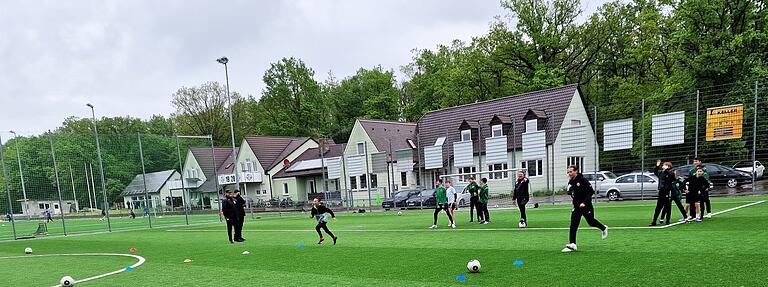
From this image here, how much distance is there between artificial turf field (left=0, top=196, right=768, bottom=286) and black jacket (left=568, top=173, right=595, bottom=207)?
1.03 m

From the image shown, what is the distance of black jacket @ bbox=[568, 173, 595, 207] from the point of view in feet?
31.7

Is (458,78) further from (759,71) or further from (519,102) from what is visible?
(759,71)

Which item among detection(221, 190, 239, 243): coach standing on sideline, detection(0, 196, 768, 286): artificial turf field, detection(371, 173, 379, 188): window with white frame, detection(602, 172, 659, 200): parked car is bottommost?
detection(0, 196, 768, 286): artificial turf field

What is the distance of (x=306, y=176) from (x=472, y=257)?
141 ft

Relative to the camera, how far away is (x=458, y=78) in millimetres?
49125

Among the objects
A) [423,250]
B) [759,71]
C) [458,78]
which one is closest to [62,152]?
[423,250]

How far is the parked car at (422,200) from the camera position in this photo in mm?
32056

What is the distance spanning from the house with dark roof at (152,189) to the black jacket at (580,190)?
1058 inches

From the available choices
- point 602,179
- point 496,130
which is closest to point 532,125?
point 496,130

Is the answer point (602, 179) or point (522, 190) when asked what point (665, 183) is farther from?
point (602, 179)

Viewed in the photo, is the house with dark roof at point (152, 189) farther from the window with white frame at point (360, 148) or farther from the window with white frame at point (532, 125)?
the window with white frame at point (532, 125)

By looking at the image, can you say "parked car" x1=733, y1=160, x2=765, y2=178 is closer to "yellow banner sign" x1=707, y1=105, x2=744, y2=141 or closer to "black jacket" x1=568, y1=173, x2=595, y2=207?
"yellow banner sign" x1=707, y1=105, x2=744, y2=141

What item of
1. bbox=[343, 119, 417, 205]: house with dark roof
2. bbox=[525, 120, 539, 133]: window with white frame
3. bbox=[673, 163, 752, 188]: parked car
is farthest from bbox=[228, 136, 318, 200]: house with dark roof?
bbox=[673, 163, 752, 188]: parked car

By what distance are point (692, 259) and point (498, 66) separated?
4179 cm
